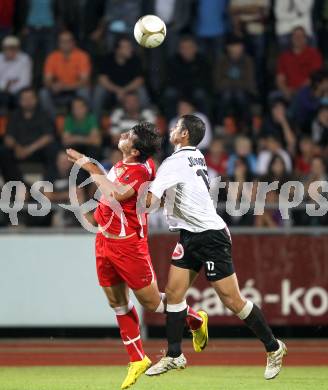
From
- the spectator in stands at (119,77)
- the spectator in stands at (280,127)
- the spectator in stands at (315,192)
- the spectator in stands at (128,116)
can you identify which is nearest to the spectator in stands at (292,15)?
the spectator in stands at (280,127)

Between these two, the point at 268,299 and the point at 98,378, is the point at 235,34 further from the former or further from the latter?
the point at 98,378

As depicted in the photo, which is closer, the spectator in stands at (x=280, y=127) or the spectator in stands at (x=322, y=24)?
the spectator in stands at (x=280, y=127)

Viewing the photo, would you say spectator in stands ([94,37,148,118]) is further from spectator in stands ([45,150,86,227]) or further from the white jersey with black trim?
the white jersey with black trim

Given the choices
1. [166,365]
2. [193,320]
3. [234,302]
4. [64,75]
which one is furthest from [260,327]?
[64,75]

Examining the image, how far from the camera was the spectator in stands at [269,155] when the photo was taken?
15031mm

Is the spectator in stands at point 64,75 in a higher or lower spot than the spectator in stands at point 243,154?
higher

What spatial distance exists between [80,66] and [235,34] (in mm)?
2416

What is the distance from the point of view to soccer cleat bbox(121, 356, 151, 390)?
30.1ft

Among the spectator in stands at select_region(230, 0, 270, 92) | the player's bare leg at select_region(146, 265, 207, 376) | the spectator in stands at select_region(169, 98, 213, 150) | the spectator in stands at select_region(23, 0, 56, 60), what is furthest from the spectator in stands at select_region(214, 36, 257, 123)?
the player's bare leg at select_region(146, 265, 207, 376)

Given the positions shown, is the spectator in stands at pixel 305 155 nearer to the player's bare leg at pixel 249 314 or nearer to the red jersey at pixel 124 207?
the player's bare leg at pixel 249 314

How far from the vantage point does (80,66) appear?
54.9ft

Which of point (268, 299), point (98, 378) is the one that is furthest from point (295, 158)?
point (98, 378)

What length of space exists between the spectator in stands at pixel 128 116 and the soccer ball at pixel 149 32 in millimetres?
4898

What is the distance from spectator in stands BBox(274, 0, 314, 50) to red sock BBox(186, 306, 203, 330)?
824 cm
